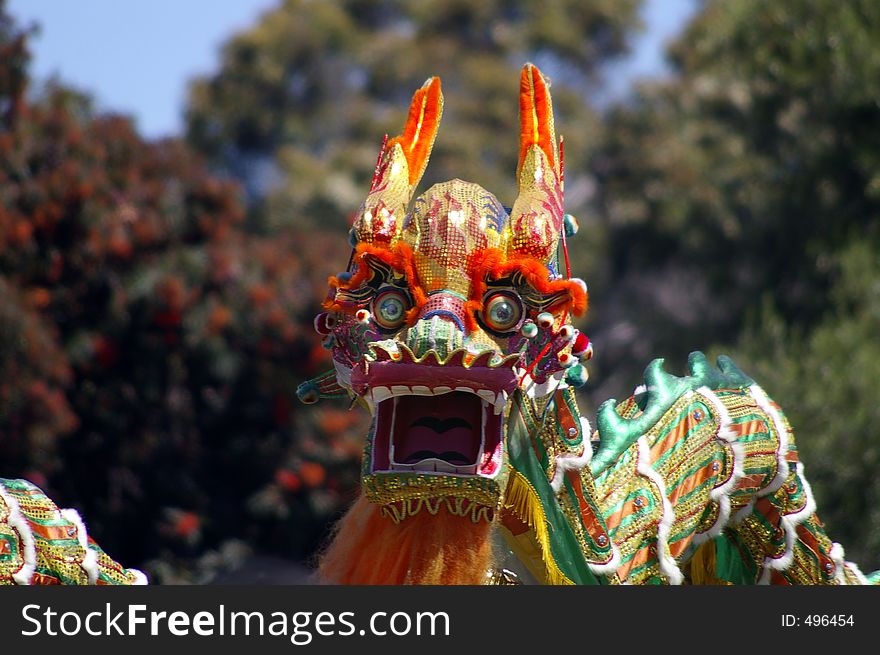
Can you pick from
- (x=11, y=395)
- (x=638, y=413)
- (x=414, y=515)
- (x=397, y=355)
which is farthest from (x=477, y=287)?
(x=11, y=395)

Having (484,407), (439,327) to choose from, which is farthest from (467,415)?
(439,327)

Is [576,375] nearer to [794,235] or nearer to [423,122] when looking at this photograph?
[423,122]

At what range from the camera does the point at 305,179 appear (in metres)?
23.7

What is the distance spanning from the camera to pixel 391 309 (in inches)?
178

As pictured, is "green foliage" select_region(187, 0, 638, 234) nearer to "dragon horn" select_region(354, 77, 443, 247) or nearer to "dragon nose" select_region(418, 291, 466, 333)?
"dragon horn" select_region(354, 77, 443, 247)

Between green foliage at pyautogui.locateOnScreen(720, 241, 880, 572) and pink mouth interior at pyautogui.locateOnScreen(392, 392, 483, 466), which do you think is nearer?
pink mouth interior at pyautogui.locateOnScreen(392, 392, 483, 466)

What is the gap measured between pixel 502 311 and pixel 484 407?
0.90 ft

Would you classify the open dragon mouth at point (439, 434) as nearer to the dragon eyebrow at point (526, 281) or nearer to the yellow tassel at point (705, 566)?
the dragon eyebrow at point (526, 281)

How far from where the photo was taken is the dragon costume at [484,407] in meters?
4.44

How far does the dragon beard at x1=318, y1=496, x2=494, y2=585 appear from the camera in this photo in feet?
14.8

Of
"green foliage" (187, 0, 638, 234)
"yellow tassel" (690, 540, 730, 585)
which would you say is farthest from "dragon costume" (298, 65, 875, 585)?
"green foliage" (187, 0, 638, 234)

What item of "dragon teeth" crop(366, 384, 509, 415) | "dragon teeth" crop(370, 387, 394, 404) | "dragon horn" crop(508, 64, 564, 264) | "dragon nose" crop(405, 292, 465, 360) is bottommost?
"dragon teeth" crop(366, 384, 509, 415)

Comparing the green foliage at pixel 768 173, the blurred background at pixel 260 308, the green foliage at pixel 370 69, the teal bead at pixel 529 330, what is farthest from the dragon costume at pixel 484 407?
the green foliage at pixel 370 69

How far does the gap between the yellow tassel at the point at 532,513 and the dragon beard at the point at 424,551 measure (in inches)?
7.5
